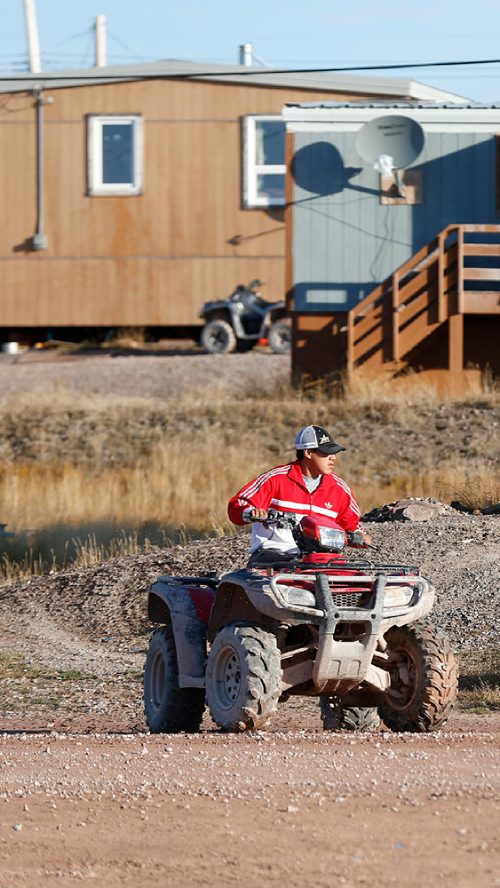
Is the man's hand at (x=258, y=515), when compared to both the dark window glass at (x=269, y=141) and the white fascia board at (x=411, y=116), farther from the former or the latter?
the dark window glass at (x=269, y=141)

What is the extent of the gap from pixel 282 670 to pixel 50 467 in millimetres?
15932

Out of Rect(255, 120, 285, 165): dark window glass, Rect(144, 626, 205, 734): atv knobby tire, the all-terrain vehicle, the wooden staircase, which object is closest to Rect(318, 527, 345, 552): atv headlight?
the all-terrain vehicle

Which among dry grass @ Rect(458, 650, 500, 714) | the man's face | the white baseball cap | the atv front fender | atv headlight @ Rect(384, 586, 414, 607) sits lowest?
dry grass @ Rect(458, 650, 500, 714)

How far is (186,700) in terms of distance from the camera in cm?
896

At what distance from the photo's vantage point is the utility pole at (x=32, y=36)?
1480 inches

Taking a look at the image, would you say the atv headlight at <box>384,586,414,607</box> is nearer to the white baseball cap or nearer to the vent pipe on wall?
the white baseball cap

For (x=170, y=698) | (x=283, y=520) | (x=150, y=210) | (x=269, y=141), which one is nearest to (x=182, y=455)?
(x=150, y=210)

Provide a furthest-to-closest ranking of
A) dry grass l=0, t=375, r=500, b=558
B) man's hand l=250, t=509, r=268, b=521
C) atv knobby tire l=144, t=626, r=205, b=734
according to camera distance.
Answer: dry grass l=0, t=375, r=500, b=558, atv knobby tire l=144, t=626, r=205, b=734, man's hand l=250, t=509, r=268, b=521

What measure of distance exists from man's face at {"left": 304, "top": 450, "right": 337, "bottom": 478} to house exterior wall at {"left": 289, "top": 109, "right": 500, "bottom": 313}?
18236 millimetres

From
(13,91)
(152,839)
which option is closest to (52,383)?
(13,91)

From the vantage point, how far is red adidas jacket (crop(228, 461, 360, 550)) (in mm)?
8547

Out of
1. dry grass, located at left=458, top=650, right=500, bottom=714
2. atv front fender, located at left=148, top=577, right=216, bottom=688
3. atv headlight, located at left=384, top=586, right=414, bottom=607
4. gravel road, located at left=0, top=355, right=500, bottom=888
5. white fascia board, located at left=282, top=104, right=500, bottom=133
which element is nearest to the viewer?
gravel road, located at left=0, top=355, right=500, bottom=888

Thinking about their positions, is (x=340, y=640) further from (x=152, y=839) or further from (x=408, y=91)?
(x=408, y=91)

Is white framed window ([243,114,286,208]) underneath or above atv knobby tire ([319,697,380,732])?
above
